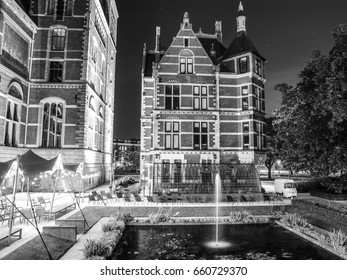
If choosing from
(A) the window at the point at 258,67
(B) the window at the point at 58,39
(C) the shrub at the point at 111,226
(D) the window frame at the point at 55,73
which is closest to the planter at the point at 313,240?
(C) the shrub at the point at 111,226

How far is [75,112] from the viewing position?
2373 cm

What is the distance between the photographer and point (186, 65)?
27.9 m

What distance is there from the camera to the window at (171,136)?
26.7 m

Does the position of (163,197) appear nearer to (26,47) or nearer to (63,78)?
(63,78)

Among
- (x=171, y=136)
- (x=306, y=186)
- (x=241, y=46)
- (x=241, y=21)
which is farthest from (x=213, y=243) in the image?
(x=241, y=21)

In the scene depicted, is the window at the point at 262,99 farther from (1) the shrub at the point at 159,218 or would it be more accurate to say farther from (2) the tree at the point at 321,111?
(1) the shrub at the point at 159,218

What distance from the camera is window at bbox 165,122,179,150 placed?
2667 cm

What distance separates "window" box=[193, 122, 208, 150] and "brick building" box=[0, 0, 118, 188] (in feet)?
36.4

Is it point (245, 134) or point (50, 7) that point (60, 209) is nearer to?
point (245, 134)

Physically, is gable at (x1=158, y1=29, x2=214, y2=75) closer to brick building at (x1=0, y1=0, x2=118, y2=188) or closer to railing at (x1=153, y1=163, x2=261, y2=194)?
brick building at (x1=0, y1=0, x2=118, y2=188)

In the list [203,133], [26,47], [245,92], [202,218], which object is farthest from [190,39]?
[202,218]

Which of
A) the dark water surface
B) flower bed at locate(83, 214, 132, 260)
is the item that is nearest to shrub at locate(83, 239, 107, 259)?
flower bed at locate(83, 214, 132, 260)

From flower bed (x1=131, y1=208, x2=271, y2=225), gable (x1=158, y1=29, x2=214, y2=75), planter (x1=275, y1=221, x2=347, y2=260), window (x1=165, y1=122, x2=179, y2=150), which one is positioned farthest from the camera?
gable (x1=158, y1=29, x2=214, y2=75)
